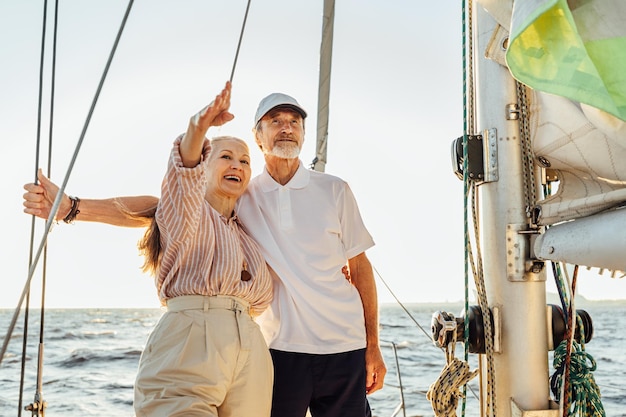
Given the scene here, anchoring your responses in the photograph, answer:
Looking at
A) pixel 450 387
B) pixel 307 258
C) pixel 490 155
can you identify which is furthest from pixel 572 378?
pixel 307 258

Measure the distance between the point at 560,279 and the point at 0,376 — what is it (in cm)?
1396

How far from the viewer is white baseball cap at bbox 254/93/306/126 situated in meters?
2.49

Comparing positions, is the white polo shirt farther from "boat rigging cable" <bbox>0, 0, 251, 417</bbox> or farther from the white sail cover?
the white sail cover

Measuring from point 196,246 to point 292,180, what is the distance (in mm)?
648

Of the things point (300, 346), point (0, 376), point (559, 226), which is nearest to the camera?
point (559, 226)

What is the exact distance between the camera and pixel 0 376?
13352 mm

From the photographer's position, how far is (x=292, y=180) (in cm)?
252

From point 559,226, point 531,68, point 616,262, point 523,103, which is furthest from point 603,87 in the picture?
point 523,103

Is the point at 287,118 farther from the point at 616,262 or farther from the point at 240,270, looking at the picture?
the point at 616,262

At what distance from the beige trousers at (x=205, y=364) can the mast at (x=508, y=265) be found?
74cm

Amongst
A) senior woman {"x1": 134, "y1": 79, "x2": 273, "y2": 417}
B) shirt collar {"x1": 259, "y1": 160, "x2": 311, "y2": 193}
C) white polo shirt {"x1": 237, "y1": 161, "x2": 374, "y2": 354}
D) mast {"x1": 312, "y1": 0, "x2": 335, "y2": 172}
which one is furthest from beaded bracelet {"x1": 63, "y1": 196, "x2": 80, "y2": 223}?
mast {"x1": 312, "y1": 0, "x2": 335, "y2": 172}

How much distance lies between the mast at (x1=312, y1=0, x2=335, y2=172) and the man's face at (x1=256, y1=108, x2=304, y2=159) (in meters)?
0.57

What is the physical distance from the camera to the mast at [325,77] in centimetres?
315

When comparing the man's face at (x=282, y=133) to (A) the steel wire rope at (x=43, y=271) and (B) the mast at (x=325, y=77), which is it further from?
(A) the steel wire rope at (x=43, y=271)
